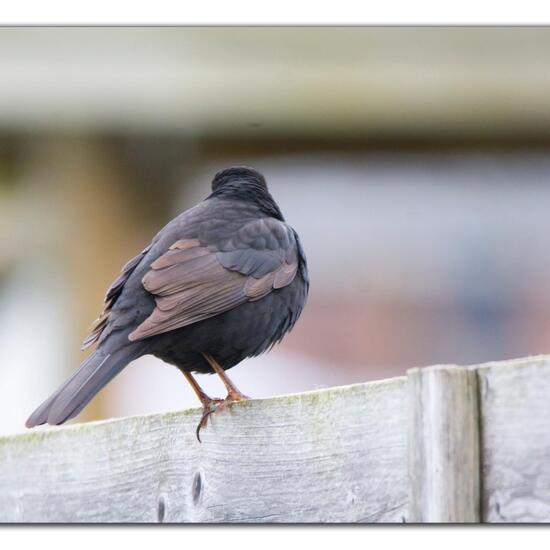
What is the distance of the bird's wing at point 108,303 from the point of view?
3.43m

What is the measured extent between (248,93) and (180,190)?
0.65 m

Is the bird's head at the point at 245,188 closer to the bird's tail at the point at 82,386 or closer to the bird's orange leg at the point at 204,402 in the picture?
the bird's orange leg at the point at 204,402

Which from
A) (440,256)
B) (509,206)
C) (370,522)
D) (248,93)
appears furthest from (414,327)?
(370,522)

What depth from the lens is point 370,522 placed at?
2334 mm

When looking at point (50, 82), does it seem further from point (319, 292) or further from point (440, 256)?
point (440, 256)

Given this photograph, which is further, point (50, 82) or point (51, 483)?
point (50, 82)

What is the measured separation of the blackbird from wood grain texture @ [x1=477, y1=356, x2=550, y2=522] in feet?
3.89

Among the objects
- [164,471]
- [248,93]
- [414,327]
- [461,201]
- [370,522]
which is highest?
[248,93]

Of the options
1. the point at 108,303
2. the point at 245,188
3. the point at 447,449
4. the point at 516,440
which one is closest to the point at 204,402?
the point at 108,303

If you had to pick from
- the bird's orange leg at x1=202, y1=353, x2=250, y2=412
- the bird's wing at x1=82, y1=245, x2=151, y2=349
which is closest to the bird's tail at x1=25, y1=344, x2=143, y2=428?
the bird's wing at x1=82, y1=245, x2=151, y2=349

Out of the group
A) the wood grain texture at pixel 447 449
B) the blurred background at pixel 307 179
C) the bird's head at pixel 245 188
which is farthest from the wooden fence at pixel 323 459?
the blurred background at pixel 307 179

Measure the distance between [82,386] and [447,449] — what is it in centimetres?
119

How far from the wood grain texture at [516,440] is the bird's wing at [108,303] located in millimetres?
1491

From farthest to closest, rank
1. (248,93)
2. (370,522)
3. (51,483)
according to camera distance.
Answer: (248,93)
(51,483)
(370,522)
